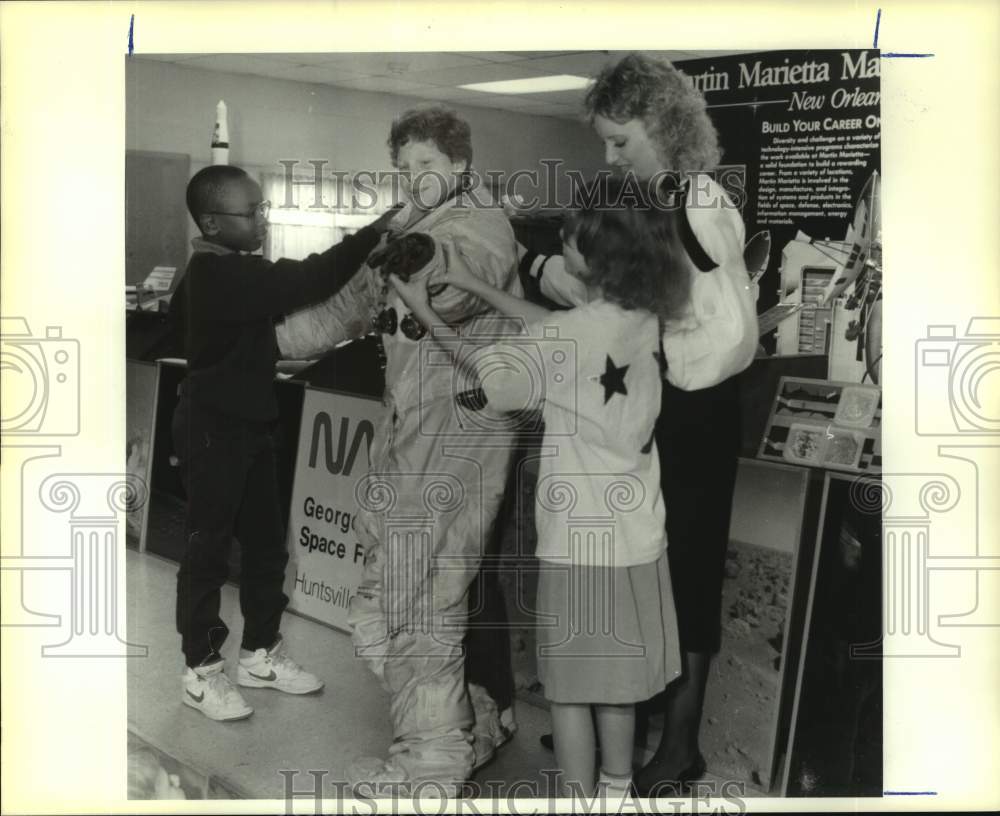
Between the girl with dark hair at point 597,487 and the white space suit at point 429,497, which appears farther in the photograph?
the white space suit at point 429,497

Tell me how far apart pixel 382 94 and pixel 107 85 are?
2.28ft

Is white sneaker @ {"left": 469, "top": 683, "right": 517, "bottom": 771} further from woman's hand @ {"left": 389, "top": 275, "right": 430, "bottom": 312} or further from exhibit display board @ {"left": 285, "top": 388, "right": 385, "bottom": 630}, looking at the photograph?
woman's hand @ {"left": 389, "top": 275, "right": 430, "bottom": 312}

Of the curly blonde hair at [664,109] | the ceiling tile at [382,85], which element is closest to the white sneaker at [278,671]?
the ceiling tile at [382,85]

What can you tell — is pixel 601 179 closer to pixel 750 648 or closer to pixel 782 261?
pixel 782 261

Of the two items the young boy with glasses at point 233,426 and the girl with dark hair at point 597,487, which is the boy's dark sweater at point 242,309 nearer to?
the young boy with glasses at point 233,426

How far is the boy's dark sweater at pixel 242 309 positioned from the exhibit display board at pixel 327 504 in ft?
0.45

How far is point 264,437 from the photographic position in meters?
2.84

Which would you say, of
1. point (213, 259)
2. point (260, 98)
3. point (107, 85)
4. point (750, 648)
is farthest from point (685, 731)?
point (107, 85)

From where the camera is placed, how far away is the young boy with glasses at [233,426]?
9.03 feet

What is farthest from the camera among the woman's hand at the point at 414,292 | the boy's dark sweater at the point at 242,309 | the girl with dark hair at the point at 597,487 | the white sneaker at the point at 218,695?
the white sneaker at the point at 218,695

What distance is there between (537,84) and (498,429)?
835mm

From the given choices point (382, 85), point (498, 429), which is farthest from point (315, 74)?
point (498, 429)

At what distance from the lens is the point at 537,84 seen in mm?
2705

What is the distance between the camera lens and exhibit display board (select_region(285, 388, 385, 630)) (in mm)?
2838
